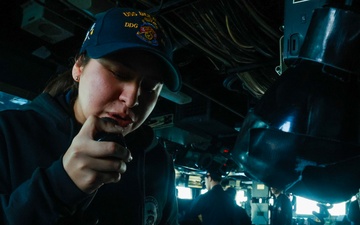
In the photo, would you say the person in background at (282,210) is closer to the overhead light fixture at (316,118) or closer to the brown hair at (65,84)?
the overhead light fixture at (316,118)

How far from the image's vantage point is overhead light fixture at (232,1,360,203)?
1.00 metres

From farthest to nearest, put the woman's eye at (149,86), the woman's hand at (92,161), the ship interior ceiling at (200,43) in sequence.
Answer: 1. the ship interior ceiling at (200,43)
2. the woman's eye at (149,86)
3. the woman's hand at (92,161)

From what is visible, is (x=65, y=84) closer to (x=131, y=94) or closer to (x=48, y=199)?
(x=131, y=94)

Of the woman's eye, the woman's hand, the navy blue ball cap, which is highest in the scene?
the navy blue ball cap

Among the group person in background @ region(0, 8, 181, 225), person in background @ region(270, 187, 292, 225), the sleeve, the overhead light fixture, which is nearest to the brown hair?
person in background @ region(0, 8, 181, 225)

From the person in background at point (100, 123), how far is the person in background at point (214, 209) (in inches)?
161

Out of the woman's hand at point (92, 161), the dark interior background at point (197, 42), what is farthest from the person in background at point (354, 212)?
the woman's hand at point (92, 161)

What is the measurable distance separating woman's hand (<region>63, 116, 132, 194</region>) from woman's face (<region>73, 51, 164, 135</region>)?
0.32 metres

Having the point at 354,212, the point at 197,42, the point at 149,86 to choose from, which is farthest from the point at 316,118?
the point at 354,212

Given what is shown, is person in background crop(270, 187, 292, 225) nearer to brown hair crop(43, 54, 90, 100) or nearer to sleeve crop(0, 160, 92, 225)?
brown hair crop(43, 54, 90, 100)

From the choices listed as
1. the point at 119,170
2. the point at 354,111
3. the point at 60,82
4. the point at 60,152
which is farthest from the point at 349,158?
the point at 60,82

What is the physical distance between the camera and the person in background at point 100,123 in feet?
2.21

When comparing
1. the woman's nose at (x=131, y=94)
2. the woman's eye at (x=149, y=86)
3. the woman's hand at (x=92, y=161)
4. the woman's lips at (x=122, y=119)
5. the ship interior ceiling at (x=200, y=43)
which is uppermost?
the ship interior ceiling at (x=200, y=43)

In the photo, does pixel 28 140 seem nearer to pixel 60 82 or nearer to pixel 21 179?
pixel 21 179
